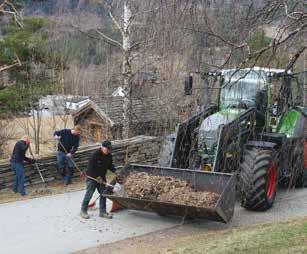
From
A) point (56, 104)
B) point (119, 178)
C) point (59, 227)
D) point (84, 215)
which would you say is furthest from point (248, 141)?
point (56, 104)

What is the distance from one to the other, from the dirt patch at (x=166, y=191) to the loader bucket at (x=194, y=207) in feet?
0.46

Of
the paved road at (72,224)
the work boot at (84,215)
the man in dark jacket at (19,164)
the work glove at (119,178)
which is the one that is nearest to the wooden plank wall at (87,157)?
the man in dark jacket at (19,164)

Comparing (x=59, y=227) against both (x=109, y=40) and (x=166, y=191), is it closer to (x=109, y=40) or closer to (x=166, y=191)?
(x=166, y=191)

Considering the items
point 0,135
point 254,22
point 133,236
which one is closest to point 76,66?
point 0,135

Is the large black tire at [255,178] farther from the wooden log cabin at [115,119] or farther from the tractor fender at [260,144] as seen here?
the wooden log cabin at [115,119]

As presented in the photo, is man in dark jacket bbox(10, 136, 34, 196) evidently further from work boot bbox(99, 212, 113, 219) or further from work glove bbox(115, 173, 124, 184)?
work glove bbox(115, 173, 124, 184)

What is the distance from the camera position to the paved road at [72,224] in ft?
31.7

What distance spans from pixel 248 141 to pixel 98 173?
306cm

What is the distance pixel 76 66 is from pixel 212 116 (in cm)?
1548

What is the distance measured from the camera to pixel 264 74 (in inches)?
371

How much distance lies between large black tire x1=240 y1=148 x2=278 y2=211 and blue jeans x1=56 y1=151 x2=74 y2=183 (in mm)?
5691

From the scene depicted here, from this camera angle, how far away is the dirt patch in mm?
10281

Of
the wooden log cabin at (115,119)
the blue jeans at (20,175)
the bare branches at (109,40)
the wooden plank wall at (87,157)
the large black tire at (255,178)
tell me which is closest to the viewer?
the large black tire at (255,178)

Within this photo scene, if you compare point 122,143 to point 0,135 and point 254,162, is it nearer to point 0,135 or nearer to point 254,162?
point 0,135
